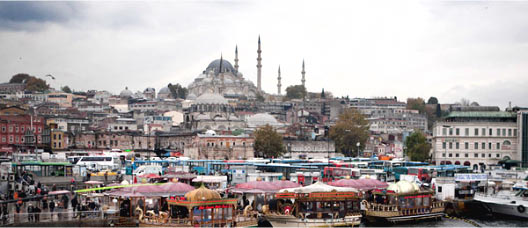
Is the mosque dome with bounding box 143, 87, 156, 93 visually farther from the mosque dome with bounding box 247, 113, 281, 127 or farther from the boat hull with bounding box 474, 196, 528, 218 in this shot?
the boat hull with bounding box 474, 196, 528, 218

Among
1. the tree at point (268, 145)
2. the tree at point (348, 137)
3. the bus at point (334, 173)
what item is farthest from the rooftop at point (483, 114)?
the tree at point (348, 137)

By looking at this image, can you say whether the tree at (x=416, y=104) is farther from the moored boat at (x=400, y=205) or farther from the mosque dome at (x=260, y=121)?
the moored boat at (x=400, y=205)

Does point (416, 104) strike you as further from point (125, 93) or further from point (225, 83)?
point (125, 93)

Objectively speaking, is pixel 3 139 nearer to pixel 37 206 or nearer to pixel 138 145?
pixel 138 145

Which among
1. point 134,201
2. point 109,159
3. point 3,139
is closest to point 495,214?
point 134,201

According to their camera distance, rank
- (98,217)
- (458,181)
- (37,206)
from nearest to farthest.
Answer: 1. (98,217)
2. (37,206)
3. (458,181)

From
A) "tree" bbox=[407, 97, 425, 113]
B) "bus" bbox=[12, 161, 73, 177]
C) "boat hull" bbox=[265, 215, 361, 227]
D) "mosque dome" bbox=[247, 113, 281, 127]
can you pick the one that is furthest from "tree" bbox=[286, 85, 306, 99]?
"boat hull" bbox=[265, 215, 361, 227]
